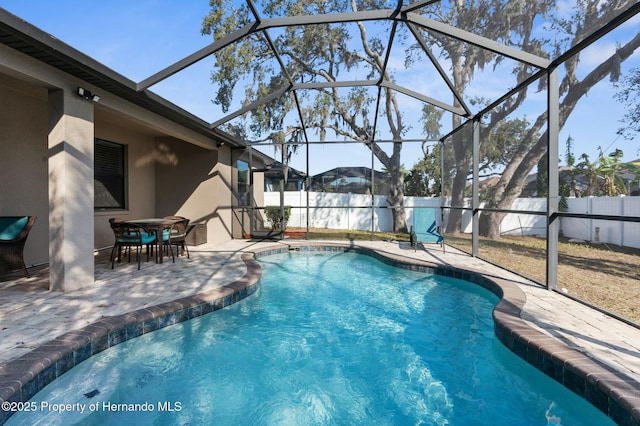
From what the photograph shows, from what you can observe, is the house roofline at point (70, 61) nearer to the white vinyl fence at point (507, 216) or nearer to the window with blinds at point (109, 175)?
the window with blinds at point (109, 175)

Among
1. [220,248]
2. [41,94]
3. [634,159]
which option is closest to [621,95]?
[634,159]

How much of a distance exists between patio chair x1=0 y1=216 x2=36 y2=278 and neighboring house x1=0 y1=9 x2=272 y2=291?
55 centimetres

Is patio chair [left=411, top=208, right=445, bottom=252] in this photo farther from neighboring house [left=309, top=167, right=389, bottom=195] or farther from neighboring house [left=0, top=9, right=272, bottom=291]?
neighboring house [left=0, top=9, right=272, bottom=291]

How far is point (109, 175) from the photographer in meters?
6.80

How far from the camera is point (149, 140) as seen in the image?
784 cm

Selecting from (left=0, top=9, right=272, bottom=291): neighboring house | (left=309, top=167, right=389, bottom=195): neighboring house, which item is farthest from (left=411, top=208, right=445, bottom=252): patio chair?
(left=0, top=9, right=272, bottom=291): neighboring house

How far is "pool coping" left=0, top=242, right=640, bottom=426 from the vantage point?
1906 mm

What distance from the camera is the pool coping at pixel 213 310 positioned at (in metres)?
1.91

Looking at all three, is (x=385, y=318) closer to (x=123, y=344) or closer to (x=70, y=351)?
(x=123, y=344)

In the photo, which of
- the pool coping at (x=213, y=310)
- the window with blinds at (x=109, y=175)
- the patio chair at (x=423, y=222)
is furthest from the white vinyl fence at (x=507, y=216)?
the pool coping at (x=213, y=310)

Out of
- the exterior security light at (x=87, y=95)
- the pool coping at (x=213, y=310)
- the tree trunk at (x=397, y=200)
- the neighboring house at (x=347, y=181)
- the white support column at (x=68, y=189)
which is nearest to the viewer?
→ the pool coping at (x=213, y=310)

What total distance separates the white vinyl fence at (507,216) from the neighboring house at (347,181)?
25.5 inches

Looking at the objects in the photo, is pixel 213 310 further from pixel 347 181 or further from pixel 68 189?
pixel 347 181

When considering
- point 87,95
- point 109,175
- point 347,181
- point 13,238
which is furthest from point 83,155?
point 347,181
